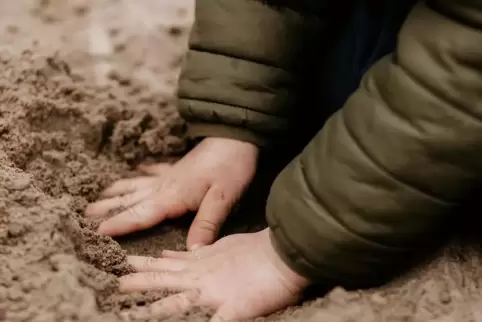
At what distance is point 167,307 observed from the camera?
691mm

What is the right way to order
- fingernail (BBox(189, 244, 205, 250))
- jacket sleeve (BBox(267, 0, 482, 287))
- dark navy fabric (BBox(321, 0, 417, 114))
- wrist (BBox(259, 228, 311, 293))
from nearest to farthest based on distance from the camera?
1. jacket sleeve (BBox(267, 0, 482, 287))
2. wrist (BBox(259, 228, 311, 293))
3. fingernail (BBox(189, 244, 205, 250))
4. dark navy fabric (BBox(321, 0, 417, 114))

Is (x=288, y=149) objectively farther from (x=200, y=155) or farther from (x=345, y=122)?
(x=345, y=122)

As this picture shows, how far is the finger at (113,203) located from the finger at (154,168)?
0.05m

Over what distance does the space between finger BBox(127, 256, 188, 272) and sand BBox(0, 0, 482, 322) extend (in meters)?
0.01

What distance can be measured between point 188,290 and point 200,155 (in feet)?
0.80

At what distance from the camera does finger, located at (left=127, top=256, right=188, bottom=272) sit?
0.79 meters

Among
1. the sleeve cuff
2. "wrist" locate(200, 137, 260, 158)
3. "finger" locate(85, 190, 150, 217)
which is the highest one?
the sleeve cuff

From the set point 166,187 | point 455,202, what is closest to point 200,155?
point 166,187

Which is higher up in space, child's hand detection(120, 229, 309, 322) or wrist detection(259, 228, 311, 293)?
wrist detection(259, 228, 311, 293)

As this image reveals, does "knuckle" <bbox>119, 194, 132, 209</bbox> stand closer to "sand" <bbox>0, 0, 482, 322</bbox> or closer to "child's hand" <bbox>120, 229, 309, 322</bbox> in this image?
"sand" <bbox>0, 0, 482, 322</bbox>

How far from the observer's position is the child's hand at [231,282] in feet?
2.33

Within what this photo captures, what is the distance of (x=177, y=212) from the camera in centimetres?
91

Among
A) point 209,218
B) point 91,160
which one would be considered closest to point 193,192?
point 209,218

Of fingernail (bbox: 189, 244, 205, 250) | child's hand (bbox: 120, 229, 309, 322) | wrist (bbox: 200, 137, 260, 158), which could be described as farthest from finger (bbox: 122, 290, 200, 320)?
wrist (bbox: 200, 137, 260, 158)
